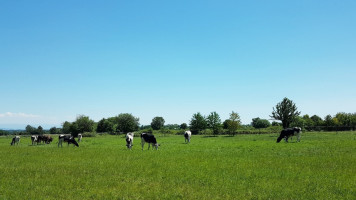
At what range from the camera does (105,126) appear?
140 metres

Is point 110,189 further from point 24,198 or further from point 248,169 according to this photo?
point 248,169

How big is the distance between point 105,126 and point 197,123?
244 feet

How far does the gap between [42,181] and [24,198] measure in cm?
268

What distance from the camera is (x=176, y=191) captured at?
9859 mm

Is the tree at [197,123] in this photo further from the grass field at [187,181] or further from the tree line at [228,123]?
the grass field at [187,181]

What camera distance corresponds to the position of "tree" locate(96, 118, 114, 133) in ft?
444

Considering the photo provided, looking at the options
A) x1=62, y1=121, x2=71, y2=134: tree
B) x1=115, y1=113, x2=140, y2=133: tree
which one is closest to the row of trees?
x1=115, y1=113, x2=140, y2=133: tree

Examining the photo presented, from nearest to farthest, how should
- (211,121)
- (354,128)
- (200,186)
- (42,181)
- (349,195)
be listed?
(349,195) < (200,186) < (42,181) < (354,128) < (211,121)

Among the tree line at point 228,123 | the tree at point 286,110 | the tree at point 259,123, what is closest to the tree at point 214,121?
the tree line at point 228,123

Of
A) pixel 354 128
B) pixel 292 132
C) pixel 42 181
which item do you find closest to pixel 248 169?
pixel 42 181

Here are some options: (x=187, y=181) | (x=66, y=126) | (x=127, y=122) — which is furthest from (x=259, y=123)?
(x=187, y=181)

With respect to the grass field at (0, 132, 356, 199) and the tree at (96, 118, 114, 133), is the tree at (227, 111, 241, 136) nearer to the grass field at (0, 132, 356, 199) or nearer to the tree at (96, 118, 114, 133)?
the grass field at (0, 132, 356, 199)

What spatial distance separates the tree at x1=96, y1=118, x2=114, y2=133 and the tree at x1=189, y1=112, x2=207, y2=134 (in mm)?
62541

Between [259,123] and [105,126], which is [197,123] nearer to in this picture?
[105,126]
